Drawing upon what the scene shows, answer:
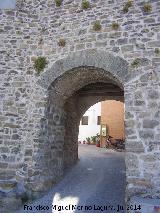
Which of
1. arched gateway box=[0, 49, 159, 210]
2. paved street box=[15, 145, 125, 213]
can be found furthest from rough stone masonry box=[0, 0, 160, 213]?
paved street box=[15, 145, 125, 213]

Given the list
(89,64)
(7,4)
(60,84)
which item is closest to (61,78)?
(60,84)

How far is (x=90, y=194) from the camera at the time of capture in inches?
287

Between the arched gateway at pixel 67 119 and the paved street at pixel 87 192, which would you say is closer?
the arched gateway at pixel 67 119

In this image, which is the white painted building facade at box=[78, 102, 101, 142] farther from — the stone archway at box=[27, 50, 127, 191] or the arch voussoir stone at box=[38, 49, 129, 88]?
the arch voussoir stone at box=[38, 49, 129, 88]

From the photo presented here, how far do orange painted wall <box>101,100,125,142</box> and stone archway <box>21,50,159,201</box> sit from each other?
13.2m

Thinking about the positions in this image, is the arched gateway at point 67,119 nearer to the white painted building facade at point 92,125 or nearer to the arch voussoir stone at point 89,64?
the arch voussoir stone at point 89,64

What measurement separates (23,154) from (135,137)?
296cm

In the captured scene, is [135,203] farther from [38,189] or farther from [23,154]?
[23,154]

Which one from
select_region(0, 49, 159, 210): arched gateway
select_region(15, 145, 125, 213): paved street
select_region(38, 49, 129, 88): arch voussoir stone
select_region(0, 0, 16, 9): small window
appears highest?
select_region(0, 0, 16, 9): small window

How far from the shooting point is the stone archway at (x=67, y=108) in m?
5.84

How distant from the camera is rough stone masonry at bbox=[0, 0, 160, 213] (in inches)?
233

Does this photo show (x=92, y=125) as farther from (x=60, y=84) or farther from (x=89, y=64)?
(x=89, y=64)

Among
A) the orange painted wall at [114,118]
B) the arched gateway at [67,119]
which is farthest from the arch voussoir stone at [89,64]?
the orange painted wall at [114,118]

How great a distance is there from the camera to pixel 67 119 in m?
9.31
